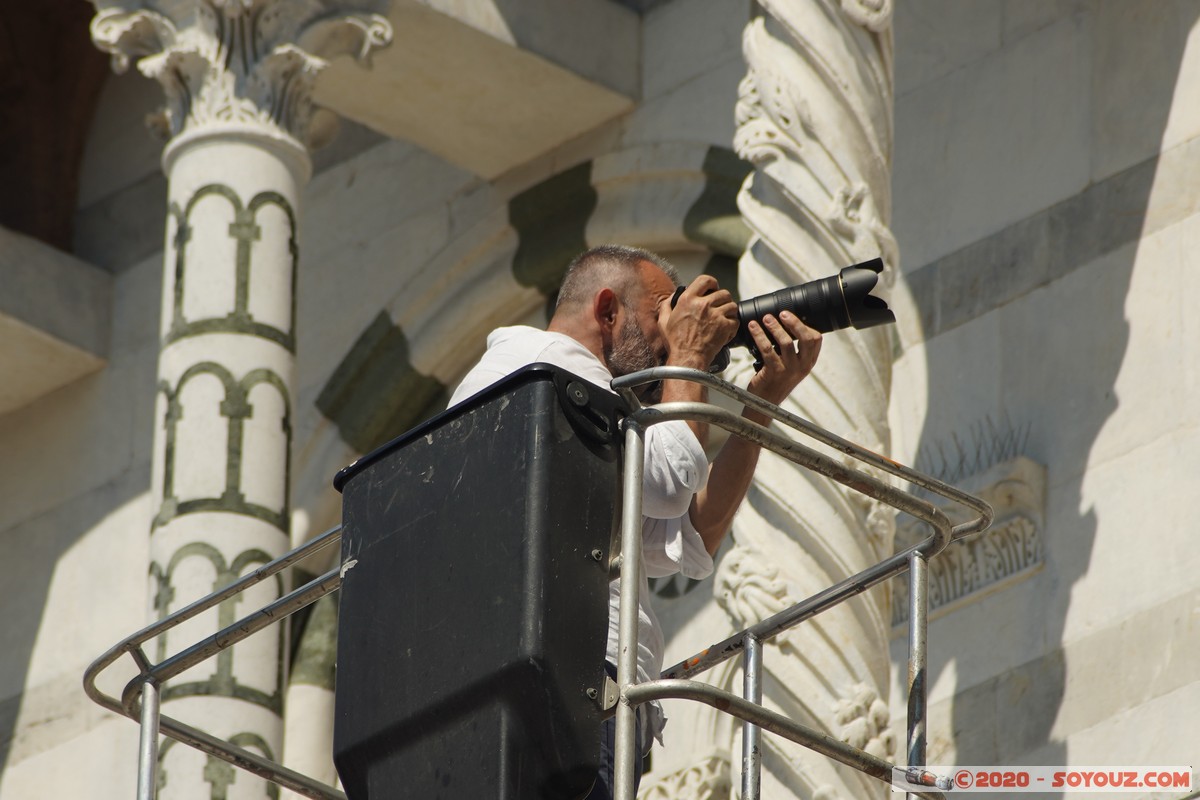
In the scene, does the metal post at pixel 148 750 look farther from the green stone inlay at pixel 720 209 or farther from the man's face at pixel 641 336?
the green stone inlay at pixel 720 209

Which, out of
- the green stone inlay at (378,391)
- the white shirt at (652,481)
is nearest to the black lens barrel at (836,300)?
the white shirt at (652,481)

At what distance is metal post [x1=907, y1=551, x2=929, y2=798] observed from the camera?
323 centimetres

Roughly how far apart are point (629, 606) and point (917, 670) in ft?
1.40

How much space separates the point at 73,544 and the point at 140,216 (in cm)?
121

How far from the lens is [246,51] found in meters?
6.59

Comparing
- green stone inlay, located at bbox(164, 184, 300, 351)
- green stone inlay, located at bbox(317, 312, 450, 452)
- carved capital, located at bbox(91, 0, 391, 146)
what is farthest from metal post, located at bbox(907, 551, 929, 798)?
green stone inlay, located at bbox(317, 312, 450, 452)

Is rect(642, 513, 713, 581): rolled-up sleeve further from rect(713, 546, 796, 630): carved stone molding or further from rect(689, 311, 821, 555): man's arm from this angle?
rect(713, 546, 796, 630): carved stone molding

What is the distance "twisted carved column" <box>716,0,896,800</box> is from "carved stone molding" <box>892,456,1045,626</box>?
60 centimetres

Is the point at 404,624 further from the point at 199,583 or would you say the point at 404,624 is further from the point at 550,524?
the point at 199,583

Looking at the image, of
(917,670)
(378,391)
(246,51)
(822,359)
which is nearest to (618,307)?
(917,670)

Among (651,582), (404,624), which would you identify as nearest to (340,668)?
(404,624)

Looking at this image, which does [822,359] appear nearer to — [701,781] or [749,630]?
[701,781]

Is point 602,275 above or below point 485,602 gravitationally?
above

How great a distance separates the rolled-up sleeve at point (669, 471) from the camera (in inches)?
133
